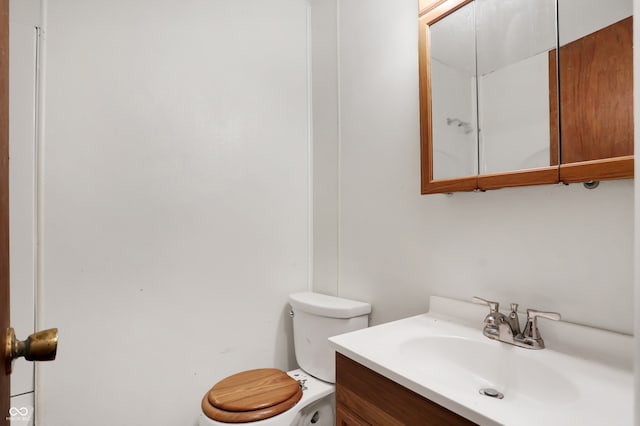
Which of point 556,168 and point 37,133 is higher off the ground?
point 37,133

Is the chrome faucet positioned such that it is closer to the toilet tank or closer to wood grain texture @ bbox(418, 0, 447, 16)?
the toilet tank

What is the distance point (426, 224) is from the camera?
1224 millimetres

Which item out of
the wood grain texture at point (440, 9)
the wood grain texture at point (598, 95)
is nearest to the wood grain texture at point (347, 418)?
the wood grain texture at point (598, 95)

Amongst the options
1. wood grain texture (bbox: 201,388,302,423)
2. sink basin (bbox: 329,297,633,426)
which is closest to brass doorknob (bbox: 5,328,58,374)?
sink basin (bbox: 329,297,633,426)

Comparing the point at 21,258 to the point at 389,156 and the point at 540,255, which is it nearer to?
the point at 389,156

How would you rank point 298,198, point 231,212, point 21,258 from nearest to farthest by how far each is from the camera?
point 21,258 → point 231,212 → point 298,198

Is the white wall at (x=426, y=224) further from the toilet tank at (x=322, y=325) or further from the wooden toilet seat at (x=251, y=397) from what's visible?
the wooden toilet seat at (x=251, y=397)

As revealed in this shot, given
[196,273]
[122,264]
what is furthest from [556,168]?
[122,264]

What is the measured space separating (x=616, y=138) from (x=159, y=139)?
4.91 feet

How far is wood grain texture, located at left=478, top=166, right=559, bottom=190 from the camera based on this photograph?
0.84 meters

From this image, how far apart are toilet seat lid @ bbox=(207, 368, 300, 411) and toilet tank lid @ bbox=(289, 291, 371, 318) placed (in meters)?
0.29

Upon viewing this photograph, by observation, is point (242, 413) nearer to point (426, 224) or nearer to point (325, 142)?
point (426, 224)

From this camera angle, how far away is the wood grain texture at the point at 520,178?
841mm

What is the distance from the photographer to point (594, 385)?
0.68 m
